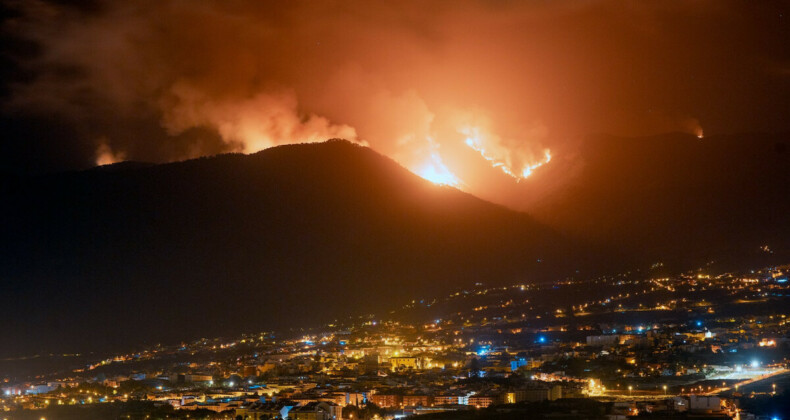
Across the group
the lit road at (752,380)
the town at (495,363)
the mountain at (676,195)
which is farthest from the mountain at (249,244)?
the lit road at (752,380)

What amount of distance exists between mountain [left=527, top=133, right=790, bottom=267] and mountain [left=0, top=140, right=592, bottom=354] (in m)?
3.78

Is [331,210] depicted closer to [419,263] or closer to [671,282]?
[419,263]

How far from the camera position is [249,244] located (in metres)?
68.2

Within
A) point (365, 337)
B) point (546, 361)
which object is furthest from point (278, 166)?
point (546, 361)

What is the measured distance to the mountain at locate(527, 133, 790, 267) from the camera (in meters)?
64.0

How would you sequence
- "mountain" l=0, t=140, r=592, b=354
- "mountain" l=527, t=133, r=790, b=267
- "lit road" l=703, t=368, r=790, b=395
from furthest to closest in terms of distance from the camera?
"mountain" l=527, t=133, r=790, b=267 → "mountain" l=0, t=140, r=592, b=354 → "lit road" l=703, t=368, r=790, b=395

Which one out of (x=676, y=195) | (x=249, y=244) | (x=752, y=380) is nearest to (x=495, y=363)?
(x=752, y=380)

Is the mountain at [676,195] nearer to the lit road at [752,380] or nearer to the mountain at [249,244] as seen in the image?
the mountain at [249,244]

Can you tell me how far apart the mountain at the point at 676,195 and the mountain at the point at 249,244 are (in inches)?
149

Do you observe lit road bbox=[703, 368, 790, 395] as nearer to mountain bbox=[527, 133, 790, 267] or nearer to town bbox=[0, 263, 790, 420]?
town bbox=[0, 263, 790, 420]

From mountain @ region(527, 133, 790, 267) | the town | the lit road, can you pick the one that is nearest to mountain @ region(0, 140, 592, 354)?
mountain @ region(527, 133, 790, 267)

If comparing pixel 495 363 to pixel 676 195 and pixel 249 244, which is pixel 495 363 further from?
pixel 676 195

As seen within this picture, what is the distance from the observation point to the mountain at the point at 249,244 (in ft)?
193

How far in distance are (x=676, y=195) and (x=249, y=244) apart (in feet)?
94.9
